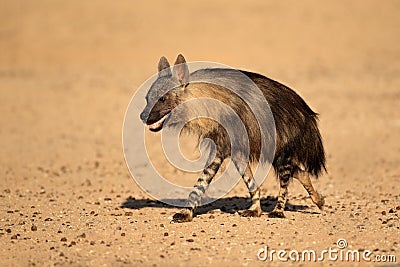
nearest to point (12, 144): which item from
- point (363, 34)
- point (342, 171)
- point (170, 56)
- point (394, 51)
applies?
point (342, 171)

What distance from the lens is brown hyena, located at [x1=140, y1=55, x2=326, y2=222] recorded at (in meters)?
7.39

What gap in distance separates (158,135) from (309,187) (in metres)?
7.23

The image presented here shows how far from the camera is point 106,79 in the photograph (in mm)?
21578

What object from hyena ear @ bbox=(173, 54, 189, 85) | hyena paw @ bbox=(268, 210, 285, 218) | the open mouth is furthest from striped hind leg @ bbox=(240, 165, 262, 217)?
hyena ear @ bbox=(173, 54, 189, 85)

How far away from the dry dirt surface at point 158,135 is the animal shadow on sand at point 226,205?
30 mm

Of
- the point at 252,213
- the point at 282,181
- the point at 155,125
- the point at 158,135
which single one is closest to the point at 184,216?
the point at 252,213

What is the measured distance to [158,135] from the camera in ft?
48.7

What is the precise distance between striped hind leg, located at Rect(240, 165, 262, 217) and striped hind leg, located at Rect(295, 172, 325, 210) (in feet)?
1.61

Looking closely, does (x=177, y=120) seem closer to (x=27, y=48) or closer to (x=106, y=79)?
(x=106, y=79)

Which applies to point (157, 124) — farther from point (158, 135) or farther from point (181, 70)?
point (158, 135)

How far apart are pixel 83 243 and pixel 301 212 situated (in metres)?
2.68

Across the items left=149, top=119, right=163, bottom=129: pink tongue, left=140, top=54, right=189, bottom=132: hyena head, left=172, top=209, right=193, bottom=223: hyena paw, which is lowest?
left=172, top=209, right=193, bottom=223: hyena paw

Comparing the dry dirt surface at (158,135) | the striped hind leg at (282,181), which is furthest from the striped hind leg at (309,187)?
the striped hind leg at (282,181)

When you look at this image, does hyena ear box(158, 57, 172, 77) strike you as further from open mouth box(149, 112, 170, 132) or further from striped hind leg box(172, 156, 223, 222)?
striped hind leg box(172, 156, 223, 222)
